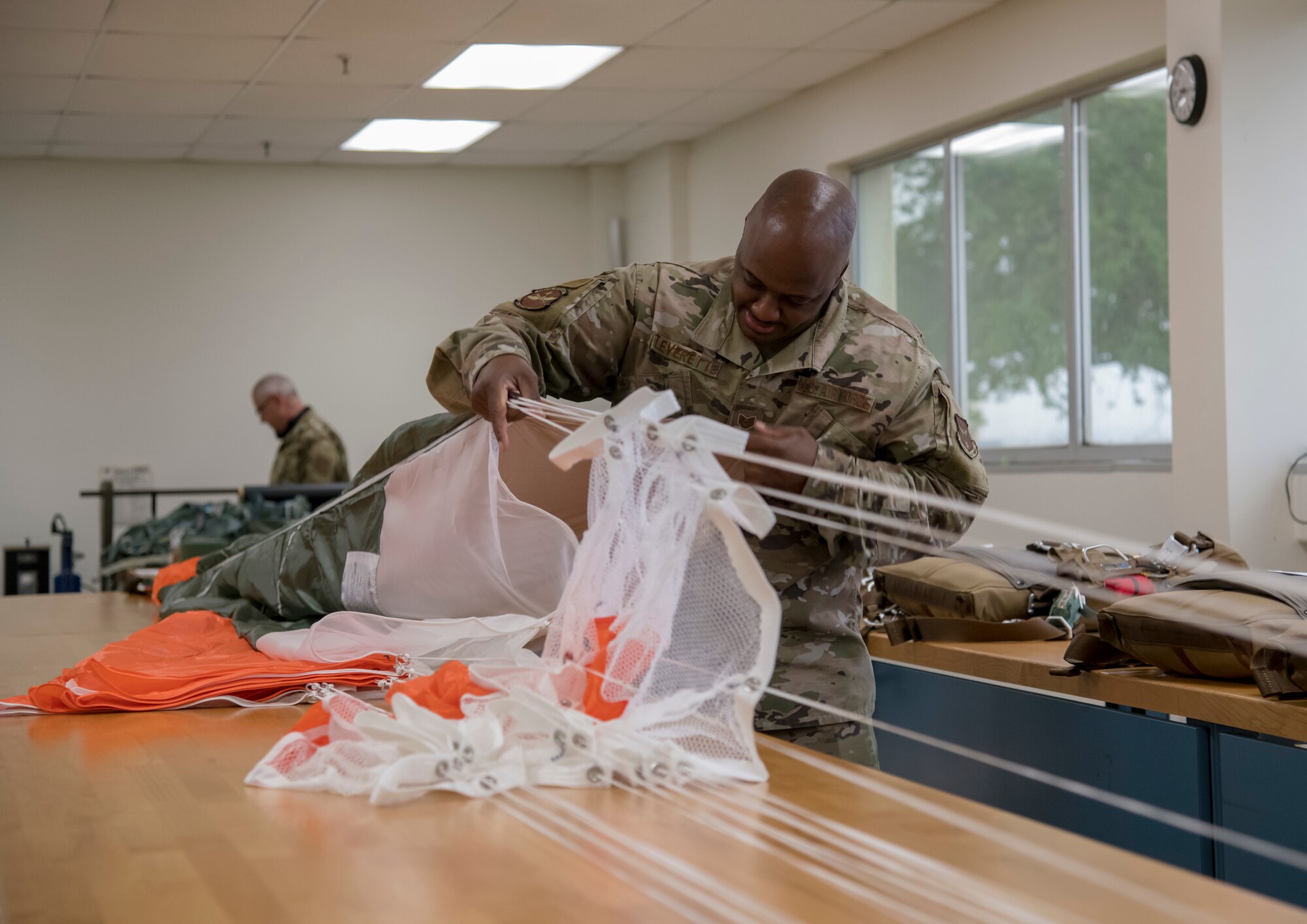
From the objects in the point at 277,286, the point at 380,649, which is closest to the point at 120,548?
the point at 380,649

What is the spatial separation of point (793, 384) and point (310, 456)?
16.5ft

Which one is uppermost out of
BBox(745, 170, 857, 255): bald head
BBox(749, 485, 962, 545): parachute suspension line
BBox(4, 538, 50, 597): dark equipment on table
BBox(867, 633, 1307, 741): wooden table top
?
BBox(745, 170, 857, 255): bald head

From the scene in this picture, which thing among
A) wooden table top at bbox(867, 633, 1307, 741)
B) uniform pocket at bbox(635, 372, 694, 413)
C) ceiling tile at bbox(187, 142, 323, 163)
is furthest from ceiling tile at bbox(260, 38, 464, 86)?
uniform pocket at bbox(635, 372, 694, 413)

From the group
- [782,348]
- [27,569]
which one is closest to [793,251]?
[782,348]

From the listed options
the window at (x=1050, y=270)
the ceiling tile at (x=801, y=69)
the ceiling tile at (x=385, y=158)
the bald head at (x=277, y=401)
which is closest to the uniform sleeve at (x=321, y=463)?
the bald head at (x=277, y=401)

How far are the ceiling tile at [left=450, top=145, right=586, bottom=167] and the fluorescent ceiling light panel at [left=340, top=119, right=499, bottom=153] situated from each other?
7.7 inches

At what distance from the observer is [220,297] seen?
325 inches

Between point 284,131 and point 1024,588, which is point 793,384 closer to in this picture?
point 1024,588

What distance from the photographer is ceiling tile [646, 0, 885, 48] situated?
5.38 metres

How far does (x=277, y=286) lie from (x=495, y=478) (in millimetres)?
6853

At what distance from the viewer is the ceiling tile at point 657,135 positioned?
7.61 metres

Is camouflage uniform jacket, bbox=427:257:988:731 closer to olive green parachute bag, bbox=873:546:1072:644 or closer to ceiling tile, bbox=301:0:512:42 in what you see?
olive green parachute bag, bbox=873:546:1072:644

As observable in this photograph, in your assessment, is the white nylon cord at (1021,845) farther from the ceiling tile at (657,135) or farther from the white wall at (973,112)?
the ceiling tile at (657,135)

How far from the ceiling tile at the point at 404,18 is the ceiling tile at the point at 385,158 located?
7.87 ft
